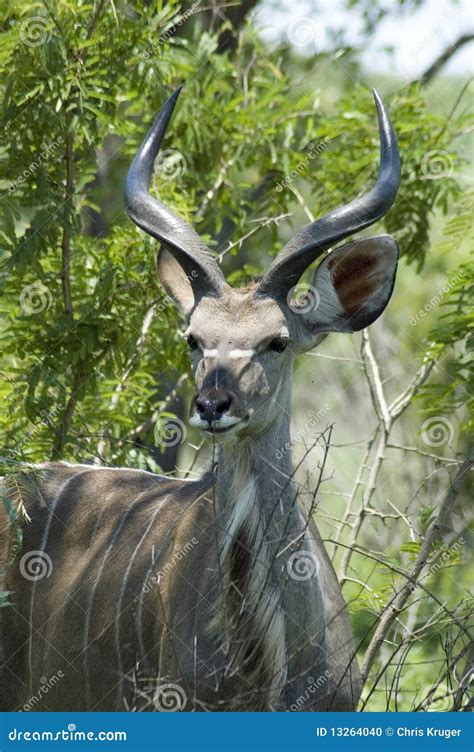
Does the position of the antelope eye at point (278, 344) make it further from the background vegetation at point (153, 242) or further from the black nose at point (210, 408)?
the background vegetation at point (153, 242)

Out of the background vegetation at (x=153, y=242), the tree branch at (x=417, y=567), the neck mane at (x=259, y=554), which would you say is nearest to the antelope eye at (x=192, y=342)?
the neck mane at (x=259, y=554)

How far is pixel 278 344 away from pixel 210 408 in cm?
45

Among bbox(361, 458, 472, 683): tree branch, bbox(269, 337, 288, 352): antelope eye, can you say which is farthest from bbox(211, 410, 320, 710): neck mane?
bbox(361, 458, 472, 683): tree branch

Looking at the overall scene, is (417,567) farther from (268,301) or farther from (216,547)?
(268,301)

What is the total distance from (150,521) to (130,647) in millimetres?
437

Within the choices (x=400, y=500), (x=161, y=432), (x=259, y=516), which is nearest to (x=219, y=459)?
(x=259, y=516)

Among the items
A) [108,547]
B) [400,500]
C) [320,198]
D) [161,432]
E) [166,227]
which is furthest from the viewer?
[400,500]

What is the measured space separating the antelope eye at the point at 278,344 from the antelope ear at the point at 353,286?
209 mm

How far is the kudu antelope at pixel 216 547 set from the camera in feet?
11.0

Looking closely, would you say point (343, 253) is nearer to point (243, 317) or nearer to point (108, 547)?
point (243, 317)

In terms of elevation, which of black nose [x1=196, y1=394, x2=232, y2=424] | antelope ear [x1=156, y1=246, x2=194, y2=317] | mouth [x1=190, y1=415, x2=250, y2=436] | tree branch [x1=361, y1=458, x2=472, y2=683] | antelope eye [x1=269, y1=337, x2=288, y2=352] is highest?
antelope ear [x1=156, y1=246, x2=194, y2=317]

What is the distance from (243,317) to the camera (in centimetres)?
360

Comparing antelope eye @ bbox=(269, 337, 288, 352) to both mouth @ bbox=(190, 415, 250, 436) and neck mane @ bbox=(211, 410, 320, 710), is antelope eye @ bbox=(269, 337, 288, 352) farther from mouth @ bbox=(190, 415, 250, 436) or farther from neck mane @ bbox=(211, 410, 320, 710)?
mouth @ bbox=(190, 415, 250, 436)

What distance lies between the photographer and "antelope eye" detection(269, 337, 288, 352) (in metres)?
3.56
